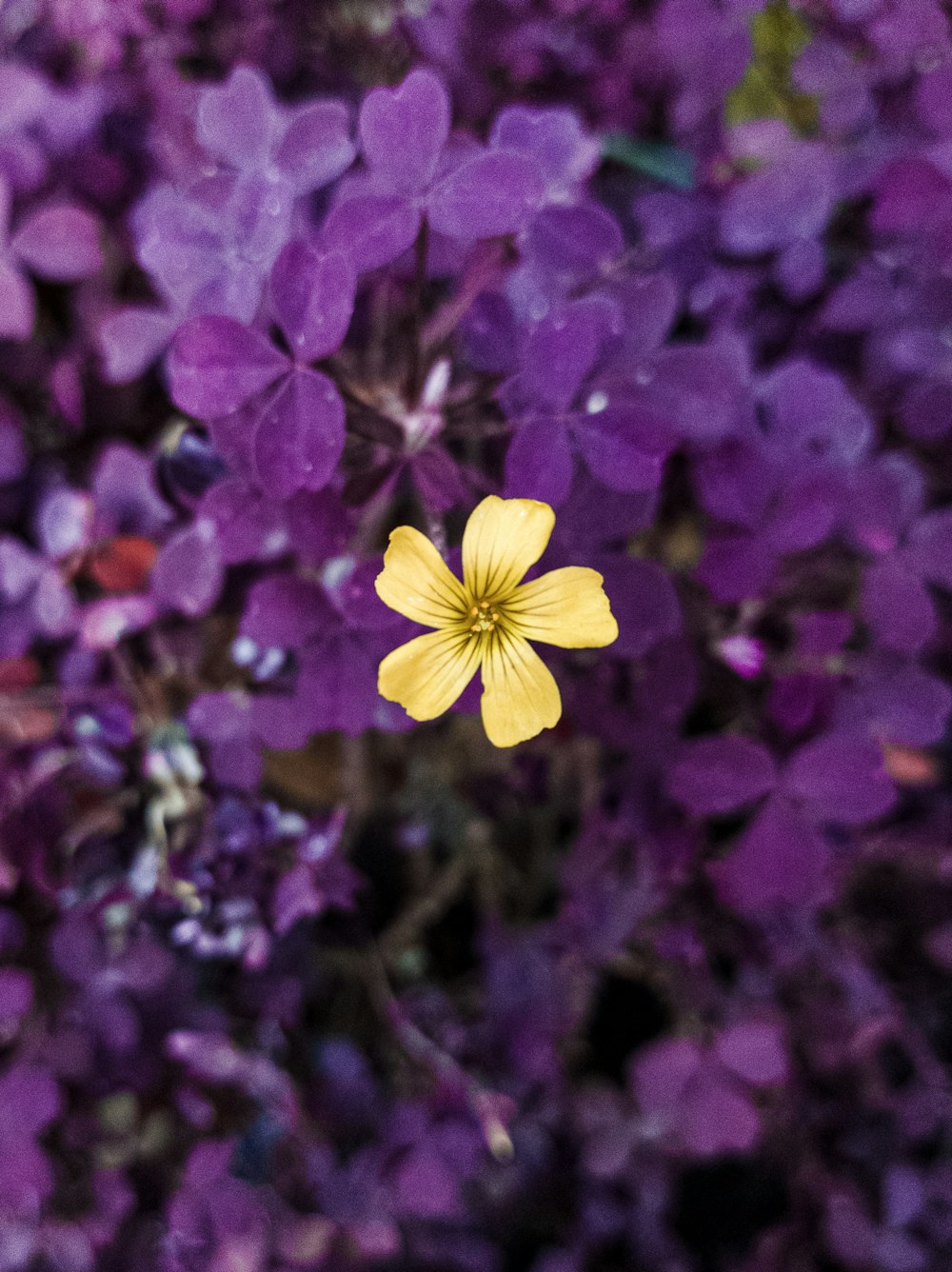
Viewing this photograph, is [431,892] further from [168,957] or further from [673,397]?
[673,397]

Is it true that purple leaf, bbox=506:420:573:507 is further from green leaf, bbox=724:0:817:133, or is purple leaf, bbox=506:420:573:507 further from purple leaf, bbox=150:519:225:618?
green leaf, bbox=724:0:817:133

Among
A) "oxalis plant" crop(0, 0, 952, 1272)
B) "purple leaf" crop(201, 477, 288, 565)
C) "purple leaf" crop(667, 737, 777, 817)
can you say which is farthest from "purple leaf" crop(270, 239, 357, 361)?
"purple leaf" crop(667, 737, 777, 817)

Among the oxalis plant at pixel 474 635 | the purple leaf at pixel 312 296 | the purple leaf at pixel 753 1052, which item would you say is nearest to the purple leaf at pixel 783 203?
the oxalis plant at pixel 474 635

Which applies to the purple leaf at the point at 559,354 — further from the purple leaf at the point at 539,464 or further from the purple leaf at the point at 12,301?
the purple leaf at the point at 12,301

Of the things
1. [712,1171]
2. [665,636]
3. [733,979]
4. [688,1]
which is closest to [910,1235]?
[712,1171]

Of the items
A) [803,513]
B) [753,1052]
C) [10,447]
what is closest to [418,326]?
[803,513]

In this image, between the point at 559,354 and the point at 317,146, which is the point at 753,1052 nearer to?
the point at 559,354
